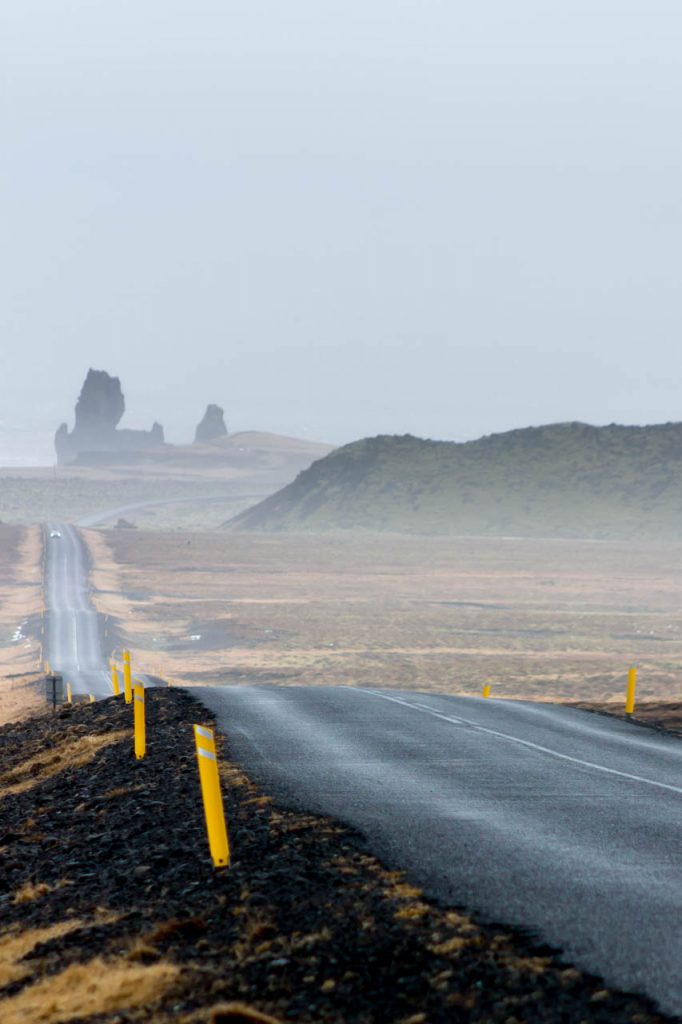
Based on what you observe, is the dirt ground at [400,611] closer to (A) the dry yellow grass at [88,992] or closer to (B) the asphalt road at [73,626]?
(B) the asphalt road at [73,626]

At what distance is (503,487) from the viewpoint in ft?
541

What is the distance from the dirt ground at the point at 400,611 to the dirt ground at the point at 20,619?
5169 millimetres

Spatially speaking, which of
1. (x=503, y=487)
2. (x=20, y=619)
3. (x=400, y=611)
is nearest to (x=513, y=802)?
(x=400, y=611)

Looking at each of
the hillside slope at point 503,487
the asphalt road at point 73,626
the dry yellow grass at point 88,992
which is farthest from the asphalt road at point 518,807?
the hillside slope at point 503,487

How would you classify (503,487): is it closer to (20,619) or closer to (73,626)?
(20,619)

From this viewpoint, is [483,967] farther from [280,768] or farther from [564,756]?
[564,756]

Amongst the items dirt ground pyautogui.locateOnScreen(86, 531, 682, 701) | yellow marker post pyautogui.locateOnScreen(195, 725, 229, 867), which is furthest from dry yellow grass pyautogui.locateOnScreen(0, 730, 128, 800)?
dirt ground pyautogui.locateOnScreen(86, 531, 682, 701)

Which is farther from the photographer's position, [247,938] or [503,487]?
[503,487]

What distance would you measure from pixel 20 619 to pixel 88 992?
76.7m

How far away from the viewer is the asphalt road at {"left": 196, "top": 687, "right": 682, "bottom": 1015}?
7.64m

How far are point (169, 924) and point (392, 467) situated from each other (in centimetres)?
17008

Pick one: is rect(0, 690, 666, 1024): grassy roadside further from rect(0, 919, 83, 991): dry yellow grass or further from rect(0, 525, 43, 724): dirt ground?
rect(0, 525, 43, 724): dirt ground

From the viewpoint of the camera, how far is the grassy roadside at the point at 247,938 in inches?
250

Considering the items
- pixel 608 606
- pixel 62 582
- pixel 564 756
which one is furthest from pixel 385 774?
pixel 62 582
